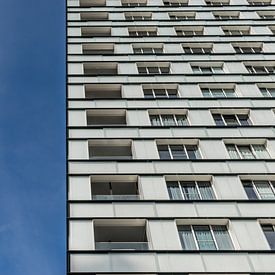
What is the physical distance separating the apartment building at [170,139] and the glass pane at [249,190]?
0.07m

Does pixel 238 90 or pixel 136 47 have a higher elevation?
pixel 136 47

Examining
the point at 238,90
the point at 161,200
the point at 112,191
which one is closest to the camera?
the point at 161,200

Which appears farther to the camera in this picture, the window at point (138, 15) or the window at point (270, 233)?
the window at point (138, 15)

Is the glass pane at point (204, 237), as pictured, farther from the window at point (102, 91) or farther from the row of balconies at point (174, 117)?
the window at point (102, 91)

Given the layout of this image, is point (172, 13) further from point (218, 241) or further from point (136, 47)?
point (218, 241)

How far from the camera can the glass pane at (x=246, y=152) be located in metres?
25.1

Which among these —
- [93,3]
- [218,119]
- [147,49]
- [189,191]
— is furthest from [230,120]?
[93,3]

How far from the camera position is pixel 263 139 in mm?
Answer: 25797

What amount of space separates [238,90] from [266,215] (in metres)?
10.6

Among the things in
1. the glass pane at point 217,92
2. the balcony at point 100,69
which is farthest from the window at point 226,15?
the balcony at point 100,69

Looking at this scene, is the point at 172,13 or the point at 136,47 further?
the point at 172,13

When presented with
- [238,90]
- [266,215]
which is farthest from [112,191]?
[238,90]

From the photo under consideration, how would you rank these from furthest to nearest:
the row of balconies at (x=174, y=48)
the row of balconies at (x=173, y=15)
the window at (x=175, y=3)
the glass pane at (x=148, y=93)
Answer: the window at (x=175, y=3), the row of balconies at (x=173, y=15), the row of balconies at (x=174, y=48), the glass pane at (x=148, y=93)

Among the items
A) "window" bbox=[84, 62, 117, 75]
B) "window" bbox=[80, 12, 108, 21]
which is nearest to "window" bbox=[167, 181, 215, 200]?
"window" bbox=[84, 62, 117, 75]
